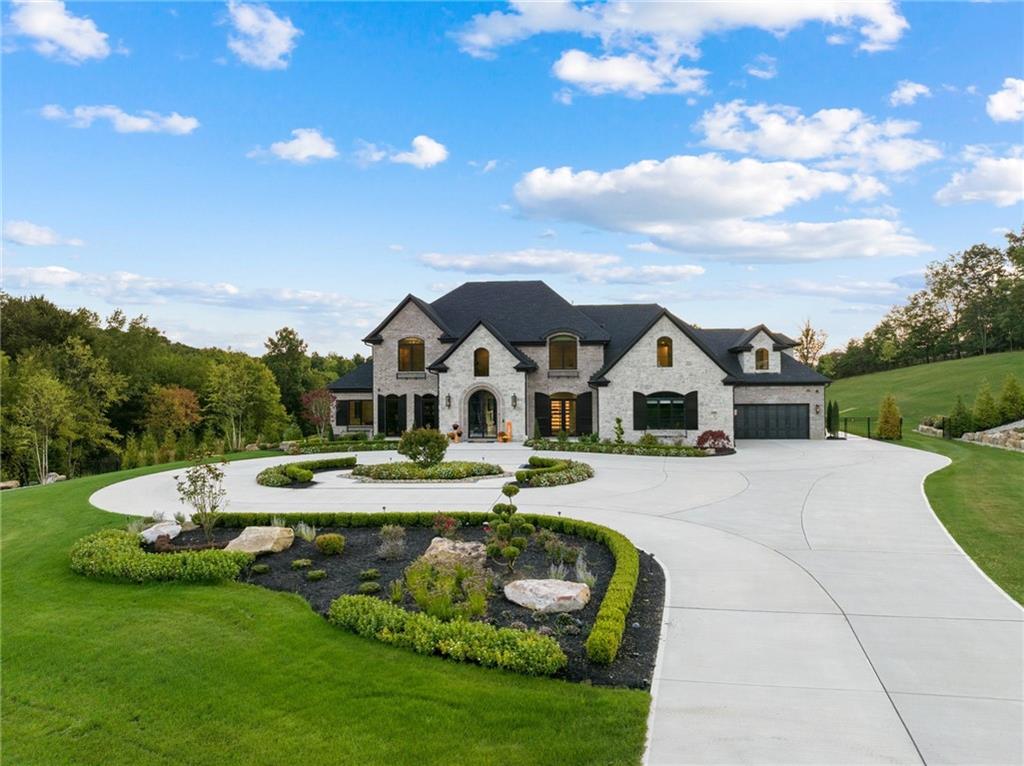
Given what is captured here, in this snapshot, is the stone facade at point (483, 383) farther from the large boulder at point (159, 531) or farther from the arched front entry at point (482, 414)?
the large boulder at point (159, 531)

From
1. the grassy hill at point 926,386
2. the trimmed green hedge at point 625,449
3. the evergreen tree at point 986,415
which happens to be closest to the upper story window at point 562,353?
the trimmed green hedge at point 625,449

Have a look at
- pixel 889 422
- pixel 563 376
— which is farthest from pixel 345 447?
pixel 889 422

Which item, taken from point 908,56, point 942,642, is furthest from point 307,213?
point 942,642

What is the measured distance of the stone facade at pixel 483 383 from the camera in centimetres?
3375

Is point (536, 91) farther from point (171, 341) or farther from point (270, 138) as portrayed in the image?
point (171, 341)

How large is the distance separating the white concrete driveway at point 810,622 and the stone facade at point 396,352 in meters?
18.6

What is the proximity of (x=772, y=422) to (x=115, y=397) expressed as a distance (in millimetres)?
42587

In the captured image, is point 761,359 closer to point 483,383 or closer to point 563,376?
point 563,376

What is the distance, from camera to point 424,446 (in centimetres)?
2125

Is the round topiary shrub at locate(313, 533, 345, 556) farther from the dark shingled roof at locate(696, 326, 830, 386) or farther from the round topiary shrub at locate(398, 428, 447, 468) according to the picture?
the dark shingled roof at locate(696, 326, 830, 386)

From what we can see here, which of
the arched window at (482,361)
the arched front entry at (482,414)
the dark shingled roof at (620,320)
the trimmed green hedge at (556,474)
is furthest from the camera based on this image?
the arched front entry at (482,414)

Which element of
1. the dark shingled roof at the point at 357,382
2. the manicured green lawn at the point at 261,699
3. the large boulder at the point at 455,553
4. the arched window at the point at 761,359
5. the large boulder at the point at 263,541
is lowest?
the manicured green lawn at the point at 261,699

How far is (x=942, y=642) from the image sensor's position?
7.07 m

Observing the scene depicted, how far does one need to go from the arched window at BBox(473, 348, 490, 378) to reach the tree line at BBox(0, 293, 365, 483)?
9601 millimetres
